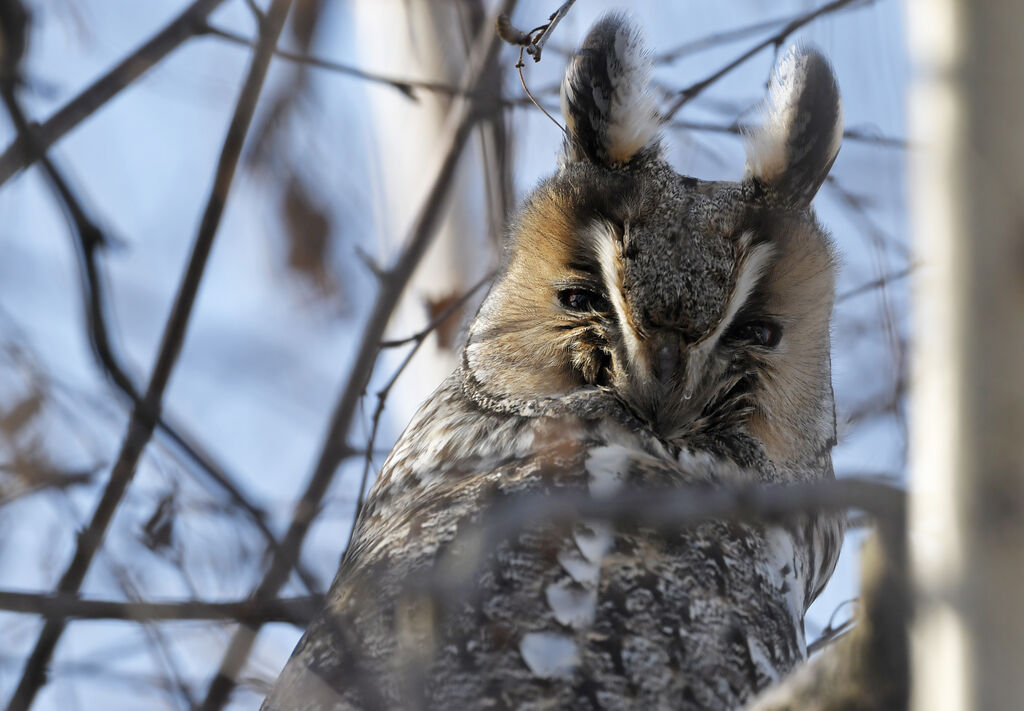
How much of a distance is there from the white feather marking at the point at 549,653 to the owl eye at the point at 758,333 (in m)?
0.75

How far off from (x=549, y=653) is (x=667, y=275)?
70 centimetres

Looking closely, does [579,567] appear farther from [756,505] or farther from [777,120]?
[777,120]

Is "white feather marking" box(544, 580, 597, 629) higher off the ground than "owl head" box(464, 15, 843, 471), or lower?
lower

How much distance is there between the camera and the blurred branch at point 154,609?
1716 millimetres

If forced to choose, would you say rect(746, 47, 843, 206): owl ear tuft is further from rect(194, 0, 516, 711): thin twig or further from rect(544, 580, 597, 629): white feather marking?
rect(544, 580, 597, 629): white feather marking

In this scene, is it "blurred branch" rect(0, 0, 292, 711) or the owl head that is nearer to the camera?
the owl head

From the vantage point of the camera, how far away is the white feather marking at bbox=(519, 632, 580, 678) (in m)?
1.60

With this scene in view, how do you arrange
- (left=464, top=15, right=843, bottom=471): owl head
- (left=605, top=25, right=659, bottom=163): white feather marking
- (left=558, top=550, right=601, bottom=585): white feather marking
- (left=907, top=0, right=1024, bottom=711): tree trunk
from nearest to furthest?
(left=907, top=0, right=1024, bottom=711): tree trunk < (left=558, top=550, right=601, bottom=585): white feather marking < (left=464, top=15, right=843, bottom=471): owl head < (left=605, top=25, right=659, bottom=163): white feather marking

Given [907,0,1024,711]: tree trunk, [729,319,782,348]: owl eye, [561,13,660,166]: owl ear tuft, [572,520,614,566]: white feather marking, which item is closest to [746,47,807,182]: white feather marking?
[561,13,660,166]: owl ear tuft

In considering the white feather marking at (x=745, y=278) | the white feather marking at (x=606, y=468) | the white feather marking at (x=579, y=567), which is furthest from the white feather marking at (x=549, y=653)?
the white feather marking at (x=745, y=278)

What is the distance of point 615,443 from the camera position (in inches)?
80.7

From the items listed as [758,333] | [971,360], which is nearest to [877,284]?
[758,333]

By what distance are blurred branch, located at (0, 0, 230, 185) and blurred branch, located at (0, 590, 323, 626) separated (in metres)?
0.79

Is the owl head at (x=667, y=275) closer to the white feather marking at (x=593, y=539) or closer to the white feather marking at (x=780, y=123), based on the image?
the white feather marking at (x=780, y=123)
